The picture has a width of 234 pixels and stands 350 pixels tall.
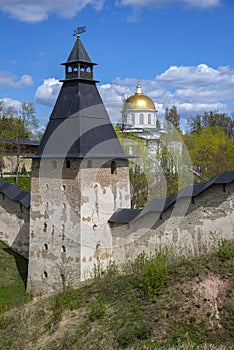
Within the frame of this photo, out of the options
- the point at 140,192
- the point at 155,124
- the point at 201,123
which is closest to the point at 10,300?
the point at 140,192

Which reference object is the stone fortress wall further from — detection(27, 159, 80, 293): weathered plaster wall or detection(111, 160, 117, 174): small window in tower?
detection(111, 160, 117, 174): small window in tower

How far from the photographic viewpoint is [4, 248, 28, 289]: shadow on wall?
14516 mm

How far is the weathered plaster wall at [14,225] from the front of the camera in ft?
54.0

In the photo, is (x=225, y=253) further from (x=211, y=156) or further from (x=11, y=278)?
(x=211, y=156)

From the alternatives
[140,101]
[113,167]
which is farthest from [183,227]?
[140,101]

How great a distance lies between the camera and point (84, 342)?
7133 millimetres

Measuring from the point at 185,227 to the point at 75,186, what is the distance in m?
3.23

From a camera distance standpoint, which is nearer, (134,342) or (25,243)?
(134,342)

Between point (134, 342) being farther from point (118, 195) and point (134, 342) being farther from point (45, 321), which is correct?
point (118, 195)

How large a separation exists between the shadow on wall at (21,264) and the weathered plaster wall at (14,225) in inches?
7.0

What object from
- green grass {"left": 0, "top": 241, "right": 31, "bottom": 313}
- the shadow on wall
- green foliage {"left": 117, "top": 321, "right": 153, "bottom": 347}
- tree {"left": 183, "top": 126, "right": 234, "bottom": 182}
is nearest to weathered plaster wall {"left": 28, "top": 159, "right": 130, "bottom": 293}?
green grass {"left": 0, "top": 241, "right": 31, "bottom": 313}

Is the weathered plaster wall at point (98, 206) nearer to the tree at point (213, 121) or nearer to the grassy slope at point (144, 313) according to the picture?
the grassy slope at point (144, 313)

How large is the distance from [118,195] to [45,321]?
551cm

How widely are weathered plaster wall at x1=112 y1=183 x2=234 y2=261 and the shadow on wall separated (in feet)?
11.7
